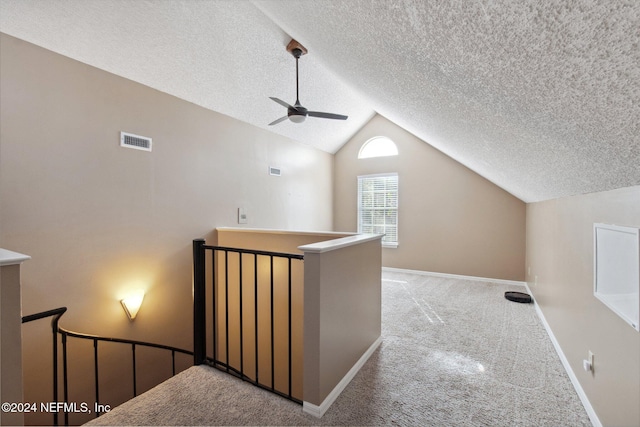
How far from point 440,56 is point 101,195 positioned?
3141 millimetres

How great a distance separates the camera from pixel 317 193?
19.3 feet

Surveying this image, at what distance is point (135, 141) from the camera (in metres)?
2.86

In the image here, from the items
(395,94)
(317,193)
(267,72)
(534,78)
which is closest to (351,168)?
(317,193)

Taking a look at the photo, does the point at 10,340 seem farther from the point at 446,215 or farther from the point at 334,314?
the point at 446,215

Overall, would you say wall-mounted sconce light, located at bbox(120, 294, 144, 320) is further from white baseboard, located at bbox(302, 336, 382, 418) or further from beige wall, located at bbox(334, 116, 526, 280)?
beige wall, located at bbox(334, 116, 526, 280)

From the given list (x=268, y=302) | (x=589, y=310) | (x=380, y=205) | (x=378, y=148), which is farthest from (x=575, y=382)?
(x=378, y=148)

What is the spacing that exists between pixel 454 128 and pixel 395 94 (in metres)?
0.61

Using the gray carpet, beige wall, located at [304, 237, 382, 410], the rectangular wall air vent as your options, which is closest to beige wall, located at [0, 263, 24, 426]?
the gray carpet

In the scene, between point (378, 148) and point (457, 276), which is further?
point (378, 148)

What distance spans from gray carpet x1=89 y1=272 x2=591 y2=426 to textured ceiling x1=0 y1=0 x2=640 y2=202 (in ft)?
4.82

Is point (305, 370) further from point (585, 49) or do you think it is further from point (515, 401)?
point (585, 49)

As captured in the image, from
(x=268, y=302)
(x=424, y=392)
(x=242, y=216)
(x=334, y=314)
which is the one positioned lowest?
(x=424, y=392)

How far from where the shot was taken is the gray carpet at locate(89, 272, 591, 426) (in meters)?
1.61

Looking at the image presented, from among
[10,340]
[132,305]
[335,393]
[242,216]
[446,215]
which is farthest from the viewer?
[446,215]
